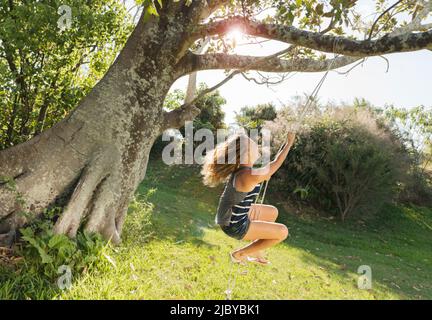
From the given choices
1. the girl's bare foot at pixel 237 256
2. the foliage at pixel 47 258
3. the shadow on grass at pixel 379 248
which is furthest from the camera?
the shadow on grass at pixel 379 248

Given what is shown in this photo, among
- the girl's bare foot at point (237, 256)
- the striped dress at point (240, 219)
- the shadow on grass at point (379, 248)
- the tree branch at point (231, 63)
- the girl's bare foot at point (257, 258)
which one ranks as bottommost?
the shadow on grass at point (379, 248)

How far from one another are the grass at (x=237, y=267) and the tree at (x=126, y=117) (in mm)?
799

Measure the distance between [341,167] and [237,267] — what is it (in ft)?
26.1

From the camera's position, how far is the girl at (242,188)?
434cm

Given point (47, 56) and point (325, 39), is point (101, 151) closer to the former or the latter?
point (47, 56)

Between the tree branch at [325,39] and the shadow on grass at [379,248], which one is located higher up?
the tree branch at [325,39]

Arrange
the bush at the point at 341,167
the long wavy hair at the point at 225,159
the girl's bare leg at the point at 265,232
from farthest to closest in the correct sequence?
the bush at the point at 341,167 → the girl's bare leg at the point at 265,232 → the long wavy hair at the point at 225,159

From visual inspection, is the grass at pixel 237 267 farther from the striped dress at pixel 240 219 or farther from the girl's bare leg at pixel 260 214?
the striped dress at pixel 240 219

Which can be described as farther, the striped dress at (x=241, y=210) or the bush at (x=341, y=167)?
the bush at (x=341, y=167)

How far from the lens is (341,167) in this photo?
508 inches

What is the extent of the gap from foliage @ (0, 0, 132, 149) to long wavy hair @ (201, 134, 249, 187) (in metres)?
3.15

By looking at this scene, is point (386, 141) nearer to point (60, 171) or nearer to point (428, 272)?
point (428, 272)

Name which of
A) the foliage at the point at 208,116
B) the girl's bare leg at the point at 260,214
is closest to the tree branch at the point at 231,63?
the girl's bare leg at the point at 260,214

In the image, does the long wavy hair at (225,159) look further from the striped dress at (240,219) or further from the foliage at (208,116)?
the foliage at (208,116)
